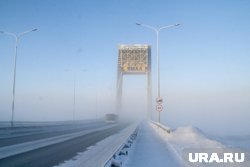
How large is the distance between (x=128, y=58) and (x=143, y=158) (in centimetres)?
6012

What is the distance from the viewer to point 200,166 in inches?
594

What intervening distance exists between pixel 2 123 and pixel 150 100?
33.7 metres

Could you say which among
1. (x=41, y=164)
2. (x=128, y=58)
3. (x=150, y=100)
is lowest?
(x=41, y=164)

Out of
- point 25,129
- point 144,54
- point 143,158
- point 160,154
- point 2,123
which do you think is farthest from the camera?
point 144,54

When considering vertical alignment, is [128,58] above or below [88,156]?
above

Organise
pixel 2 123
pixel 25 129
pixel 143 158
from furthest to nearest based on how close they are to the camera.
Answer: pixel 2 123, pixel 25 129, pixel 143 158

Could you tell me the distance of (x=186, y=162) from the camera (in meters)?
16.5

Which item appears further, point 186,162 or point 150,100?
point 150,100

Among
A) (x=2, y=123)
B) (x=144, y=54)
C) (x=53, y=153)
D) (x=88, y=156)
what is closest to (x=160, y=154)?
(x=88, y=156)

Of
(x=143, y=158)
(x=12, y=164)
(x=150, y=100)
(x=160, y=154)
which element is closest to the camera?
(x=12, y=164)

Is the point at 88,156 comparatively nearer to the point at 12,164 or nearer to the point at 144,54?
the point at 12,164

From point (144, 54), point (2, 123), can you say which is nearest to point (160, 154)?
point (2, 123)

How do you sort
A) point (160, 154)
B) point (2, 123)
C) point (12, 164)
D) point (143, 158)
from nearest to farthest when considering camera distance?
point (12, 164)
point (143, 158)
point (160, 154)
point (2, 123)

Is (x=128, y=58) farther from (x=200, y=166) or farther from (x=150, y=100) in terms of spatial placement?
(x=200, y=166)
